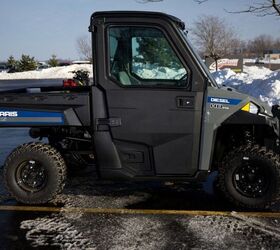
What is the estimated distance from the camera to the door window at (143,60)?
4723 mm

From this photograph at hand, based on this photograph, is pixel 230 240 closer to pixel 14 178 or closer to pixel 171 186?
pixel 171 186

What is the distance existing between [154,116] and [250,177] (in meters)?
1.34

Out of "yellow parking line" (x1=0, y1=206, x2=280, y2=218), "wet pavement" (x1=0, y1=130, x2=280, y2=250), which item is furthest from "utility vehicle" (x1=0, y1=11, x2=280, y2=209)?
"wet pavement" (x1=0, y1=130, x2=280, y2=250)

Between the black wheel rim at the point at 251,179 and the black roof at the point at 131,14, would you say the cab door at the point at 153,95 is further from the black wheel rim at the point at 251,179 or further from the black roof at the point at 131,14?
the black wheel rim at the point at 251,179

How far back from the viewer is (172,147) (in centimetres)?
484

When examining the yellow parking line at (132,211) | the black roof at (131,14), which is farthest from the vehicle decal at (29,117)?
the black roof at (131,14)

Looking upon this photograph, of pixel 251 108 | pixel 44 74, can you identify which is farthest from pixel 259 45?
pixel 251 108

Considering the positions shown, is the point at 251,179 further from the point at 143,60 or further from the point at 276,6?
the point at 276,6

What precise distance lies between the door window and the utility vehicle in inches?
0.4

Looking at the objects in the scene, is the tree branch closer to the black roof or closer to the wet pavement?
the wet pavement

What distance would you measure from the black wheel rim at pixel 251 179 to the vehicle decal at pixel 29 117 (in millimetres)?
2140

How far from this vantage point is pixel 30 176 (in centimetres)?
528

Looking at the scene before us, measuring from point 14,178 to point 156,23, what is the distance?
2506 millimetres

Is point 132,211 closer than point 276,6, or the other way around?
A: point 132,211
